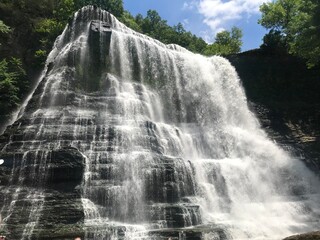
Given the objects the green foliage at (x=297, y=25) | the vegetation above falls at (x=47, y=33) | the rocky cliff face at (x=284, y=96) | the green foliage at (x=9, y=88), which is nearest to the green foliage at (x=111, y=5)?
the vegetation above falls at (x=47, y=33)

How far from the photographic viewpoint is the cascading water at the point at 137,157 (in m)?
16.3

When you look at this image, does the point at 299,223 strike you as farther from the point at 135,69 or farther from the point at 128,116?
the point at 135,69

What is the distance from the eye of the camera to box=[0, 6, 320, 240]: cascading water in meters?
16.3

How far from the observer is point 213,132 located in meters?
27.2

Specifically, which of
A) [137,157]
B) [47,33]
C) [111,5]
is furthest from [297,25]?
[111,5]

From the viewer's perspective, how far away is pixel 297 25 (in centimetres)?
3145

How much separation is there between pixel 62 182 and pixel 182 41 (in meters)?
43.0

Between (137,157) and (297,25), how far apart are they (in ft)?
66.9

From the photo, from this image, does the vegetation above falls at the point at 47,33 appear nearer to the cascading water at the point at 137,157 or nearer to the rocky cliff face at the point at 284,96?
the rocky cliff face at the point at 284,96

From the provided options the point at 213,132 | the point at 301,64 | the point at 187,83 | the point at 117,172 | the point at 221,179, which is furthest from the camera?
the point at 301,64

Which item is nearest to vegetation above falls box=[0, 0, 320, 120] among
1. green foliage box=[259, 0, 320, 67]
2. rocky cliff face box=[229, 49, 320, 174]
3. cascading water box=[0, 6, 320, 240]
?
green foliage box=[259, 0, 320, 67]

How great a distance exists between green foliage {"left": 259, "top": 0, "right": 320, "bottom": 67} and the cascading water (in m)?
6.84

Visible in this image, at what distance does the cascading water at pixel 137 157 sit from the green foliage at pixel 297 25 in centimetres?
684

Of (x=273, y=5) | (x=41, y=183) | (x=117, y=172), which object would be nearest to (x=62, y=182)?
(x=41, y=183)
